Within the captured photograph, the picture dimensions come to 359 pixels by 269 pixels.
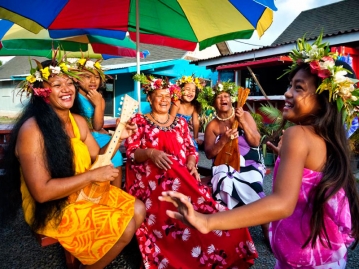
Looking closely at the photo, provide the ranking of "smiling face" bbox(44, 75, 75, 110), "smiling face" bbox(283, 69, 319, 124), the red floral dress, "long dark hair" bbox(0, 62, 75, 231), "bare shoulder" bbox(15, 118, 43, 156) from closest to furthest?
"smiling face" bbox(283, 69, 319, 124) → "bare shoulder" bbox(15, 118, 43, 156) → "long dark hair" bbox(0, 62, 75, 231) → "smiling face" bbox(44, 75, 75, 110) → the red floral dress

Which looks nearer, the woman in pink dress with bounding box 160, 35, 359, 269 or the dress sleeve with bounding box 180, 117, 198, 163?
the woman in pink dress with bounding box 160, 35, 359, 269

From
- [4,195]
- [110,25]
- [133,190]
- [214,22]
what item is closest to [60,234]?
[4,195]

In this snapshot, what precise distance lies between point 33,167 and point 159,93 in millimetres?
1700

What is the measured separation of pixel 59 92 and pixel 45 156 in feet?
1.92

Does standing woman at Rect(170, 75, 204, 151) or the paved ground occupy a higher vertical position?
standing woman at Rect(170, 75, 204, 151)

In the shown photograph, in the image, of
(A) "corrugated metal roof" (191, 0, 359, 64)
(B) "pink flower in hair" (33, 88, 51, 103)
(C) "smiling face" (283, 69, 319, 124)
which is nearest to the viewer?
(C) "smiling face" (283, 69, 319, 124)

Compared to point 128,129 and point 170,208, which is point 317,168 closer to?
point 170,208

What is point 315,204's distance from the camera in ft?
4.50

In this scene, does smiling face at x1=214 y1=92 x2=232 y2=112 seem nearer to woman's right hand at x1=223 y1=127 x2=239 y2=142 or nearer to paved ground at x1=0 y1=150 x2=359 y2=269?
woman's right hand at x1=223 y1=127 x2=239 y2=142

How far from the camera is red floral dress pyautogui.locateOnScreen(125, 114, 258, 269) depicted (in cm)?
256

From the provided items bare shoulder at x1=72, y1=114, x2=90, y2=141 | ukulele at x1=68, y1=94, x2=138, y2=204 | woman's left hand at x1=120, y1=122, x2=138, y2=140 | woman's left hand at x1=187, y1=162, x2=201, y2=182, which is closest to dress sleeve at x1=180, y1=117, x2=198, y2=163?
woman's left hand at x1=187, y1=162, x2=201, y2=182

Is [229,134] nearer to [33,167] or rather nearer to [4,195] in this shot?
[33,167]

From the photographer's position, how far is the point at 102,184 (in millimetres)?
2312

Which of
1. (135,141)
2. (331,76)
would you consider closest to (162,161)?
(135,141)
